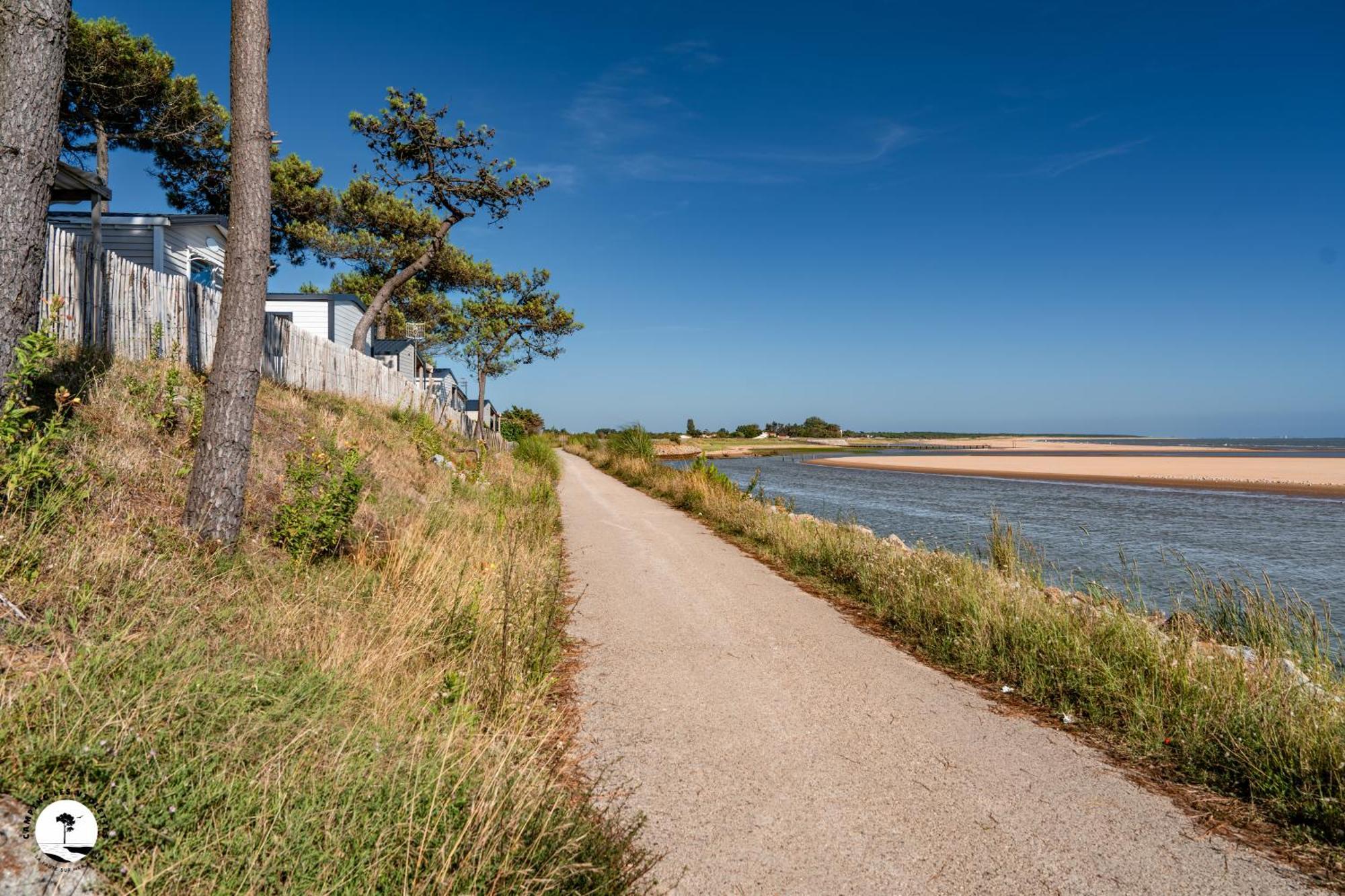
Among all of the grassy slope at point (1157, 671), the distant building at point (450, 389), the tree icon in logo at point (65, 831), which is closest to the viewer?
the tree icon in logo at point (65, 831)

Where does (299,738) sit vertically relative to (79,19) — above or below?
below

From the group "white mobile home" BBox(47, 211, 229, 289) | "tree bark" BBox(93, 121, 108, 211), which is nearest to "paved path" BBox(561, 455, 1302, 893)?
"white mobile home" BBox(47, 211, 229, 289)

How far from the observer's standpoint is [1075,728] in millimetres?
4457

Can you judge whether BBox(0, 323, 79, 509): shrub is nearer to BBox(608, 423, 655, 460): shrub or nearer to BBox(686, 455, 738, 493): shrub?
BBox(686, 455, 738, 493): shrub

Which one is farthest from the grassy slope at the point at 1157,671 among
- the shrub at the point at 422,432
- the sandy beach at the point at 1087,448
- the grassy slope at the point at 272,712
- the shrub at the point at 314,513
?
the sandy beach at the point at 1087,448

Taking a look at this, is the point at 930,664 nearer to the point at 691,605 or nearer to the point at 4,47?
the point at 691,605

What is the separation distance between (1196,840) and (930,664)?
266 centimetres

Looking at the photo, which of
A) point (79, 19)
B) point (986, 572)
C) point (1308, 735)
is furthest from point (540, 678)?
point (79, 19)

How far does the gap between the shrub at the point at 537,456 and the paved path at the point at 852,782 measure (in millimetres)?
17328

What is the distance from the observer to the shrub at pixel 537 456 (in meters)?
23.8

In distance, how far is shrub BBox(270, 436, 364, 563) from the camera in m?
5.59

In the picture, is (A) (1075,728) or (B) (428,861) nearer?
(B) (428,861)

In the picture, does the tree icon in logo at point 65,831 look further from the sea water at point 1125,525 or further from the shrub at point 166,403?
the sea water at point 1125,525

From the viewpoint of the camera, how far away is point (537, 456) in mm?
26562
